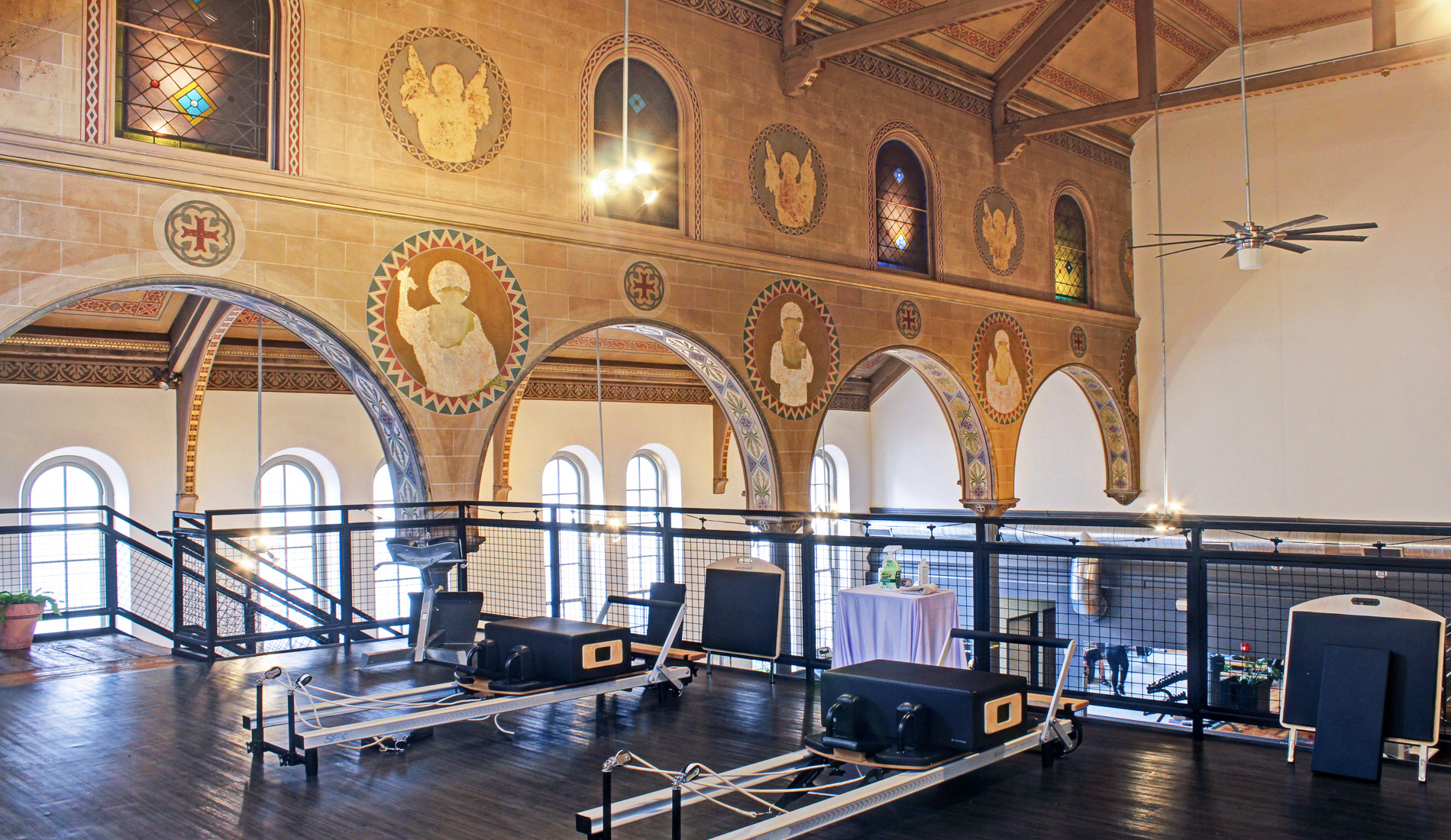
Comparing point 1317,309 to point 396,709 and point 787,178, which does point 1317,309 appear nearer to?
point 787,178

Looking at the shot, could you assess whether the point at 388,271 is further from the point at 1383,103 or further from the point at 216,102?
the point at 1383,103

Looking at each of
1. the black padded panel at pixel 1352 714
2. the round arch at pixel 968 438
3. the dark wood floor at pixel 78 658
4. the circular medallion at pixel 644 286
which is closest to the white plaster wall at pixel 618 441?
the round arch at pixel 968 438

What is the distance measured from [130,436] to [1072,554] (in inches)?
421

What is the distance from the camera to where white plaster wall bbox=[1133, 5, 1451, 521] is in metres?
14.1

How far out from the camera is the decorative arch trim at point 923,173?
12.6 m

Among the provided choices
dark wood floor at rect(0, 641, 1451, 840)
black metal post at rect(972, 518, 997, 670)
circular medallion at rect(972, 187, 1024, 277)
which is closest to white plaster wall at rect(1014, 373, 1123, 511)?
circular medallion at rect(972, 187, 1024, 277)

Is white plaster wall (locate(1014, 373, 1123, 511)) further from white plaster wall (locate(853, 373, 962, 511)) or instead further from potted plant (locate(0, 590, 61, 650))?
potted plant (locate(0, 590, 61, 650))

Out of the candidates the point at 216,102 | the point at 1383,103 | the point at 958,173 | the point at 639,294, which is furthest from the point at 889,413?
the point at 216,102

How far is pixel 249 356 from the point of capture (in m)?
12.5

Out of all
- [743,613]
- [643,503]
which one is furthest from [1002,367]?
[743,613]

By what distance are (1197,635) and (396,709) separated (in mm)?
4058

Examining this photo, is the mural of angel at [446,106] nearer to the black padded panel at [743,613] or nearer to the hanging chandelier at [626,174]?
the hanging chandelier at [626,174]

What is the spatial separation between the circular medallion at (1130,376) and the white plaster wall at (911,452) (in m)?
3.19

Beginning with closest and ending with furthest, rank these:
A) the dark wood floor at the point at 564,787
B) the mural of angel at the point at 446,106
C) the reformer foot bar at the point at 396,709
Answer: the dark wood floor at the point at 564,787 → the reformer foot bar at the point at 396,709 → the mural of angel at the point at 446,106
